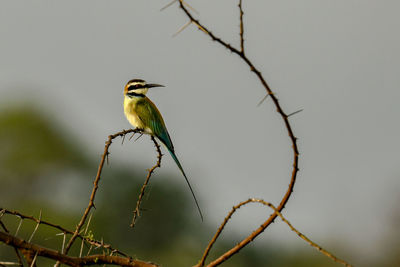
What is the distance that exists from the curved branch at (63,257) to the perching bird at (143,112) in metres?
3.06

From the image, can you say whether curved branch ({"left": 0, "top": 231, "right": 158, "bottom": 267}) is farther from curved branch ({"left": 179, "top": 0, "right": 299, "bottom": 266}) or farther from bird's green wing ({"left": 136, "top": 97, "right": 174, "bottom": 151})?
bird's green wing ({"left": 136, "top": 97, "right": 174, "bottom": 151})

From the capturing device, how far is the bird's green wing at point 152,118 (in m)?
5.29

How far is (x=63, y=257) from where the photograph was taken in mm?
1924

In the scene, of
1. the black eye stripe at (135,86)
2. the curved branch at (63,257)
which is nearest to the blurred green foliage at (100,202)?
the black eye stripe at (135,86)

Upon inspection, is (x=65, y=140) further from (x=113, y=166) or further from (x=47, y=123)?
(x=113, y=166)

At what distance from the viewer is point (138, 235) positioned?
114 feet

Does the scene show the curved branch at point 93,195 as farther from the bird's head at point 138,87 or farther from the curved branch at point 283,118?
the bird's head at point 138,87

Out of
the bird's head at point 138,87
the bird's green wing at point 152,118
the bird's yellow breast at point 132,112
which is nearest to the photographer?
the bird's green wing at point 152,118

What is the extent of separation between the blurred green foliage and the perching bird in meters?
20.4

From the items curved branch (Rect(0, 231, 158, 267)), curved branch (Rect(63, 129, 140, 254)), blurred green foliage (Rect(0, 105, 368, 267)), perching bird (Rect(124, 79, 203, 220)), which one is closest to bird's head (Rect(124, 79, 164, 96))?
perching bird (Rect(124, 79, 203, 220))

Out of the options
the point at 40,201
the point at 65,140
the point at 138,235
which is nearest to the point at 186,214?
the point at 138,235

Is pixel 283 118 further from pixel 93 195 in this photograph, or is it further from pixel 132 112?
pixel 132 112

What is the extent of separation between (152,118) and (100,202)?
31.7m

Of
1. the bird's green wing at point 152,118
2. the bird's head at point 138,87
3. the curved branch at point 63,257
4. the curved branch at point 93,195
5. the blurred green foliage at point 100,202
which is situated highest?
the blurred green foliage at point 100,202
